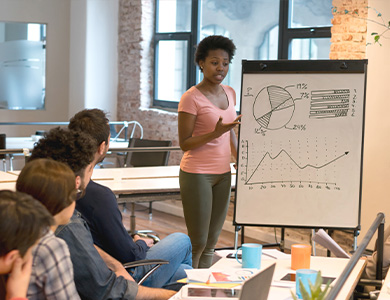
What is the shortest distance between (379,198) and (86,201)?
2.85 meters

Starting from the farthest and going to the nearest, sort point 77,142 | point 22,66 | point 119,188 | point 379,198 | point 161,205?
1. point 22,66
2. point 161,205
3. point 379,198
4. point 119,188
5. point 77,142

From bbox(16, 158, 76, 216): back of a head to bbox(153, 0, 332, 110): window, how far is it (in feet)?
9.80

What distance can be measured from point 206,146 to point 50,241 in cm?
175

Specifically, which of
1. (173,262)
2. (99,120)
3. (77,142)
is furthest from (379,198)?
(77,142)

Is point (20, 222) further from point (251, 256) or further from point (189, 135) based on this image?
point (189, 135)

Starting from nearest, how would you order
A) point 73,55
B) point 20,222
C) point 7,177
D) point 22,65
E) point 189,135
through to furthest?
point 20,222, point 189,135, point 7,177, point 73,55, point 22,65

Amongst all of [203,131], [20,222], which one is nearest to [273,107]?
[203,131]

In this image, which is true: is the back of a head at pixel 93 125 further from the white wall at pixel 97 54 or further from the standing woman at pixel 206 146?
the white wall at pixel 97 54

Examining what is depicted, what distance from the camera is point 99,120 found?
2.65m

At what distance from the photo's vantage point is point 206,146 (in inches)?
136

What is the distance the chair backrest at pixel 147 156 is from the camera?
5859 millimetres

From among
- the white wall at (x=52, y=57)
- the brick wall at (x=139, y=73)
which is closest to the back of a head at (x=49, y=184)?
the brick wall at (x=139, y=73)

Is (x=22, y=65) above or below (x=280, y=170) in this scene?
above

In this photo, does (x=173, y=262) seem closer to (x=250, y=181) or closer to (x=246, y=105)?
(x=250, y=181)
